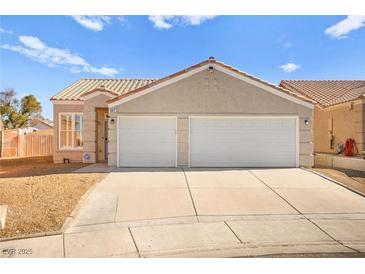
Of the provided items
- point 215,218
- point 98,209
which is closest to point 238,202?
point 215,218

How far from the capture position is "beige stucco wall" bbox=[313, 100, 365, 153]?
12586 mm

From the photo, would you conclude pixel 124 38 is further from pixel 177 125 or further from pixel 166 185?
pixel 166 185

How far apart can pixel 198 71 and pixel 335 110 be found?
9.01 meters

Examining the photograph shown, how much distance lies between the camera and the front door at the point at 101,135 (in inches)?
530

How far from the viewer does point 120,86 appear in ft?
51.0

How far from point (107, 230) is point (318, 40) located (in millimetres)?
10259

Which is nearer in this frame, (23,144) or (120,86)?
(120,86)

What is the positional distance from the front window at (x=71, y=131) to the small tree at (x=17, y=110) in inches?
975

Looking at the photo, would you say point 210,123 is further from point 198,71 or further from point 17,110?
point 17,110

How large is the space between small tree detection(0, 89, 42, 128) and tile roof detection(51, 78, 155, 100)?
2268 cm

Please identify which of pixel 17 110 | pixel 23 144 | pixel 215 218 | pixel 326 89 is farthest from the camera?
pixel 17 110

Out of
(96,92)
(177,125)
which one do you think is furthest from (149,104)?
(96,92)
